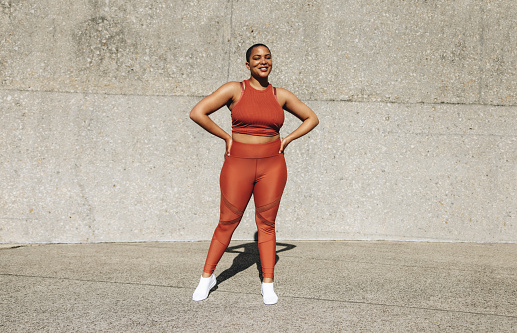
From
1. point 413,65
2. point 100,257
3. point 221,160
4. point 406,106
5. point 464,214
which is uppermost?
point 413,65

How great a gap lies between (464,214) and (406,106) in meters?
1.49

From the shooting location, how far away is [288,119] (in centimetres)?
523

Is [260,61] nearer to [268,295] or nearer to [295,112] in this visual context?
[295,112]

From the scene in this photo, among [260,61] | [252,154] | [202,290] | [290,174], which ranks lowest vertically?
[202,290]

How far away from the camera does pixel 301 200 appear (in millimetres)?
5262

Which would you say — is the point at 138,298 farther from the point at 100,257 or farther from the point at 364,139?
the point at 364,139

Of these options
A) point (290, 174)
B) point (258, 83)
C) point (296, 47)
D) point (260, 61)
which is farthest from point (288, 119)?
point (260, 61)

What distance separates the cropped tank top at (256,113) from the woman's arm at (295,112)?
11 centimetres

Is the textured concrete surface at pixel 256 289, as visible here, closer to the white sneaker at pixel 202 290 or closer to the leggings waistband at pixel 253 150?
the white sneaker at pixel 202 290

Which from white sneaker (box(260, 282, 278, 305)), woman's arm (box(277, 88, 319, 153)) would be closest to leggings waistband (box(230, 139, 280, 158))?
woman's arm (box(277, 88, 319, 153))

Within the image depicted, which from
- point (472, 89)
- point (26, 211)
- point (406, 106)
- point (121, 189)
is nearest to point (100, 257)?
point (121, 189)

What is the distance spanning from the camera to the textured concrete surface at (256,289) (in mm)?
2666

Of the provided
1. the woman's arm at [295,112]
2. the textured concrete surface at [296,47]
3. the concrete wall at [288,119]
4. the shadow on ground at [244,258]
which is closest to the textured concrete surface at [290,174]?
the concrete wall at [288,119]

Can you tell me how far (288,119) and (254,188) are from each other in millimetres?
2286
